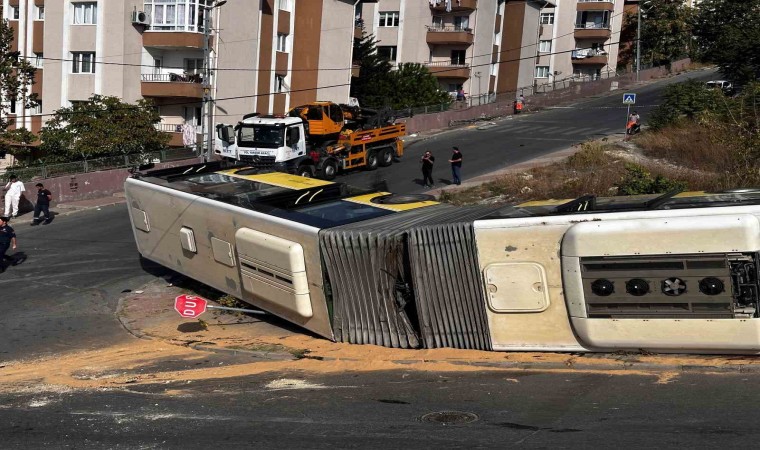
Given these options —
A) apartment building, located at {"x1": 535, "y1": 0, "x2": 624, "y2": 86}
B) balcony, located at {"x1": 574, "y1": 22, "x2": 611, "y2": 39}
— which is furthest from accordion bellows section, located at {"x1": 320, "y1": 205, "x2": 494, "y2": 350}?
balcony, located at {"x1": 574, "y1": 22, "x2": 611, "y2": 39}

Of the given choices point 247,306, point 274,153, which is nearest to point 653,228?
point 247,306

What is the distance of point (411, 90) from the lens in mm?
54156

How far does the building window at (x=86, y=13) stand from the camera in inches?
1640

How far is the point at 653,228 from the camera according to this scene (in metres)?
11.0

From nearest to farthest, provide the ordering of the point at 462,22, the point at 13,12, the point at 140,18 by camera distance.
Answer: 1. the point at 140,18
2. the point at 13,12
3. the point at 462,22

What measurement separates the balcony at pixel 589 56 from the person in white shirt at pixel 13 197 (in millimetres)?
61738

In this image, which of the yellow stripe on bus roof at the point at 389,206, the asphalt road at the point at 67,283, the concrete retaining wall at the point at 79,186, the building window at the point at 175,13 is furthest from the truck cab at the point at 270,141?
the yellow stripe on bus roof at the point at 389,206

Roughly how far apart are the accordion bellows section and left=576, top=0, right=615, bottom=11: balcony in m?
69.7

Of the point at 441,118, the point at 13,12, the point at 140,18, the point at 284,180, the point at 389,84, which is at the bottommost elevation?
the point at 284,180

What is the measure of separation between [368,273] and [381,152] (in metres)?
22.4

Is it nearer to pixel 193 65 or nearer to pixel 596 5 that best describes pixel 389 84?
pixel 193 65

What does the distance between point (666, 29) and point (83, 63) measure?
59619 mm

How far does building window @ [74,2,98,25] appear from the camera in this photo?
41.7m

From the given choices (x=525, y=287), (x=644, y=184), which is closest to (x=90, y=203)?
(x=644, y=184)
